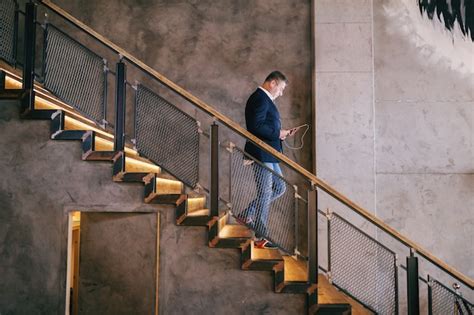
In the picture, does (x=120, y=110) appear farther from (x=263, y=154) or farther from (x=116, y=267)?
(x=116, y=267)

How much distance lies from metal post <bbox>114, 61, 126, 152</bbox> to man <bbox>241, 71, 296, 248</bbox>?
1044 millimetres

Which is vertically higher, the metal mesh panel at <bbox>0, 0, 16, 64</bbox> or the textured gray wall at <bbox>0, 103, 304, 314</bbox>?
the metal mesh panel at <bbox>0, 0, 16, 64</bbox>

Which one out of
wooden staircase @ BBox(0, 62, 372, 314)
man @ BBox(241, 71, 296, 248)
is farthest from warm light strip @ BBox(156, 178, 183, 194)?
man @ BBox(241, 71, 296, 248)

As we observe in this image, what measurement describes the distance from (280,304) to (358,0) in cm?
362

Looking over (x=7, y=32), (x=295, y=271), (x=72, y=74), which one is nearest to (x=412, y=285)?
(x=295, y=271)

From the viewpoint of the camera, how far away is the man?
11.2 feet

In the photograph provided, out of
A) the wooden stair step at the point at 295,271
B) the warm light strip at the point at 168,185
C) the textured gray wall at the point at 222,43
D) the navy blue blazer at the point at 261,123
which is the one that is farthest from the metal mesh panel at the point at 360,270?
the textured gray wall at the point at 222,43

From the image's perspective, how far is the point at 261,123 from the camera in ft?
11.6

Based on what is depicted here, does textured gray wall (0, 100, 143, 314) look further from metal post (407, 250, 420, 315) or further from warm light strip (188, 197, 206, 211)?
metal post (407, 250, 420, 315)

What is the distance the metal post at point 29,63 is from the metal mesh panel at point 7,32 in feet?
0.86

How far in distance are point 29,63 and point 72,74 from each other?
1.16ft

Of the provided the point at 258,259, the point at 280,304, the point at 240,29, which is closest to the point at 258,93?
the point at 258,259

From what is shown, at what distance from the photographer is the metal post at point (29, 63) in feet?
11.2

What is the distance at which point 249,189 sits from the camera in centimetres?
360
